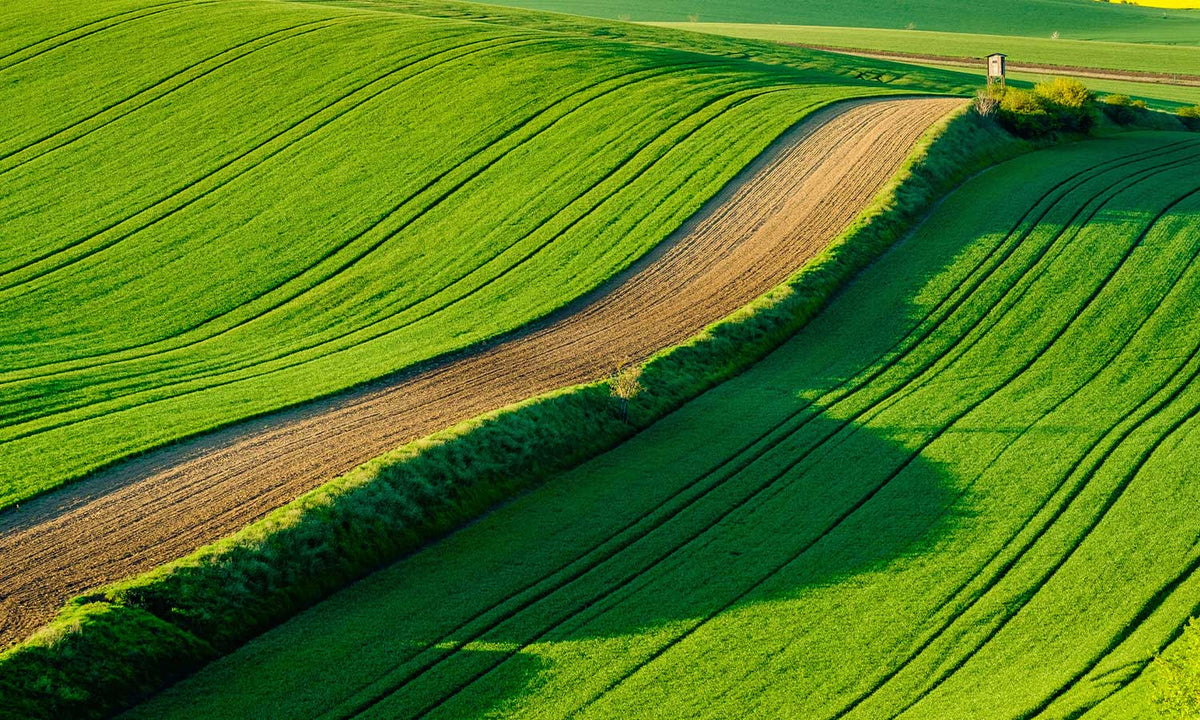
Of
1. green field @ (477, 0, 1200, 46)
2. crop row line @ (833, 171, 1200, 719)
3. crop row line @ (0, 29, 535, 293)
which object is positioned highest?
green field @ (477, 0, 1200, 46)

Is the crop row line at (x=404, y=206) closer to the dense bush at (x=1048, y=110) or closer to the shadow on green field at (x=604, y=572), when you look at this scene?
the shadow on green field at (x=604, y=572)

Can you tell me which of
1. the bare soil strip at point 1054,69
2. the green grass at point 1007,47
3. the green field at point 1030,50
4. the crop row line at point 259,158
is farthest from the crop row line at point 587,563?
the green grass at point 1007,47

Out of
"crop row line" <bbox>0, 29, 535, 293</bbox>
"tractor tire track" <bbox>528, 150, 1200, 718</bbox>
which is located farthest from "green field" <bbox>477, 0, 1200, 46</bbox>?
"tractor tire track" <bbox>528, 150, 1200, 718</bbox>

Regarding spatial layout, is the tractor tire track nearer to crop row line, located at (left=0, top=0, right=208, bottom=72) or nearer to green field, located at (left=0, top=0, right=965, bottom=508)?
green field, located at (left=0, top=0, right=965, bottom=508)

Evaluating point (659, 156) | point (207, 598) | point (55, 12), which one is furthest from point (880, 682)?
→ point (55, 12)

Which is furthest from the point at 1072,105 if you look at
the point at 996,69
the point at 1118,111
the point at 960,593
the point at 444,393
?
the point at 960,593

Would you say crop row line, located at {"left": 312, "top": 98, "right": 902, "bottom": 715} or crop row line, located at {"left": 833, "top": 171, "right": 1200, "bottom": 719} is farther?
crop row line, located at {"left": 312, "top": 98, "right": 902, "bottom": 715}
